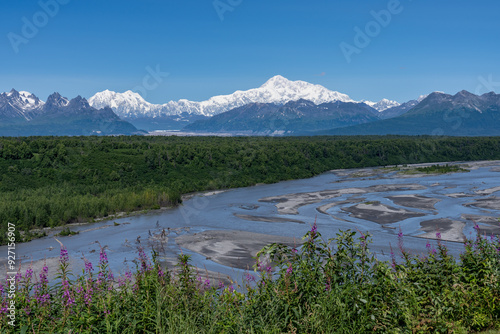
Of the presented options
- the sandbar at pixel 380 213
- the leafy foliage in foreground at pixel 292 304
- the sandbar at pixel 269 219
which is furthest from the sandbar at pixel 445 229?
the leafy foliage in foreground at pixel 292 304

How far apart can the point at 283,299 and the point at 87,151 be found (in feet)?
272

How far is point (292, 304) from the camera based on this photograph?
11.3m

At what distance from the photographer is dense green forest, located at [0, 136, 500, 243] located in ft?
177

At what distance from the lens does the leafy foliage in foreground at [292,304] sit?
10.6 meters

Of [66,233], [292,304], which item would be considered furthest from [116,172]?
[292,304]

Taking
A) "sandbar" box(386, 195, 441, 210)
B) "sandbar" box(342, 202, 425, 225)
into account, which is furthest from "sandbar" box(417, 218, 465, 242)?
"sandbar" box(386, 195, 441, 210)

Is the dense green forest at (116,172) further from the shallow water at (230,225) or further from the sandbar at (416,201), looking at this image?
the sandbar at (416,201)

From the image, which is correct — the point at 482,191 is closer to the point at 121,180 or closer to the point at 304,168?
the point at 304,168

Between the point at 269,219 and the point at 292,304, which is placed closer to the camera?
the point at 292,304

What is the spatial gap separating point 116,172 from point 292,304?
72.1 m

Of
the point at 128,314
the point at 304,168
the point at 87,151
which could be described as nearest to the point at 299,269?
the point at 128,314

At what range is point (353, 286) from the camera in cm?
1149

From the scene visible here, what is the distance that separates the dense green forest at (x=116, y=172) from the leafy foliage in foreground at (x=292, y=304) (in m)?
36.7

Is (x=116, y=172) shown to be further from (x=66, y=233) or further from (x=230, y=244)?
(x=230, y=244)
